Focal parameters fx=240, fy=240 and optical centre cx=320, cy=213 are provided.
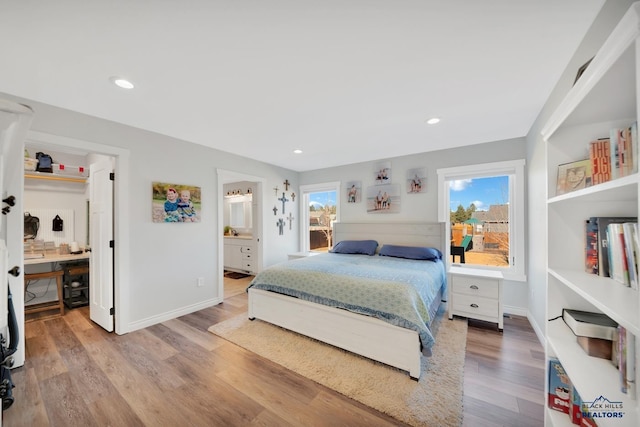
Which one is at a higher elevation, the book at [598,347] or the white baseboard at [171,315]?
the book at [598,347]

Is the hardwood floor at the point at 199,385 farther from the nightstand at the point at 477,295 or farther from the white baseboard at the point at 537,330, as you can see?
the nightstand at the point at 477,295

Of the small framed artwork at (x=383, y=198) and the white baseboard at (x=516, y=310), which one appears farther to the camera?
the small framed artwork at (x=383, y=198)

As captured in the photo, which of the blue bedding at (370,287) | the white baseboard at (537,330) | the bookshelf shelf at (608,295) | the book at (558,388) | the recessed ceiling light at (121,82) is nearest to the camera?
the bookshelf shelf at (608,295)

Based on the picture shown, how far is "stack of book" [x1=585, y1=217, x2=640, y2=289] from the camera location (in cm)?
91

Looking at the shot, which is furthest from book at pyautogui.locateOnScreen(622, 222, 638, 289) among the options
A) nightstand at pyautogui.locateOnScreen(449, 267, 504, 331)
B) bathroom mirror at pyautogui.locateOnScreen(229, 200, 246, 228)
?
bathroom mirror at pyautogui.locateOnScreen(229, 200, 246, 228)

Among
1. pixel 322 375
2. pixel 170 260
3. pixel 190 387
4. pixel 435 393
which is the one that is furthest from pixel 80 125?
pixel 435 393

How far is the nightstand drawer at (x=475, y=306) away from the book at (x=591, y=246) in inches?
71.0

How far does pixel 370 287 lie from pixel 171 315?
258cm

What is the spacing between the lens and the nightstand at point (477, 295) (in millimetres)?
2670

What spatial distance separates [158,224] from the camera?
9.76ft

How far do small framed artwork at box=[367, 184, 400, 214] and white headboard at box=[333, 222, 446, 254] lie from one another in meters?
0.26

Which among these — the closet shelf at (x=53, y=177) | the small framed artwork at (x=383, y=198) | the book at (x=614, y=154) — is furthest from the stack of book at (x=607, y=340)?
the closet shelf at (x=53, y=177)

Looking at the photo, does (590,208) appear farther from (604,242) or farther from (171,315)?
(171,315)

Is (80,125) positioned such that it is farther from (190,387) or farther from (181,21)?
(190,387)
